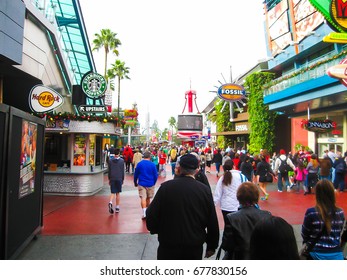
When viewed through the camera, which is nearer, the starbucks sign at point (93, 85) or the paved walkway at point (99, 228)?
the paved walkway at point (99, 228)

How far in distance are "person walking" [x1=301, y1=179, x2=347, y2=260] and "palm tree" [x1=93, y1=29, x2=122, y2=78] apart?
3872cm

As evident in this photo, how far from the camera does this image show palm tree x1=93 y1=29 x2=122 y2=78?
3891 centimetres

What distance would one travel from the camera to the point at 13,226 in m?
4.96

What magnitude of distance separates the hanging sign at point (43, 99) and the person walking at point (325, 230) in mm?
8180

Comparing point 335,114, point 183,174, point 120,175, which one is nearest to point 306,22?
point 335,114

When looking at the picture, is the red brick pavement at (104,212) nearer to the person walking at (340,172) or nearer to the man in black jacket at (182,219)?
the person walking at (340,172)

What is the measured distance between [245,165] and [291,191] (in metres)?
3.14

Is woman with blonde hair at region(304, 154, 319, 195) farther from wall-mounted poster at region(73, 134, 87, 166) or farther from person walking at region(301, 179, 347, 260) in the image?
person walking at region(301, 179, 347, 260)

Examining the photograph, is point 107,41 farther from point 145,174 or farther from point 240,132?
point 145,174

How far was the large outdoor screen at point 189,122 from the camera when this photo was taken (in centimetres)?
4541

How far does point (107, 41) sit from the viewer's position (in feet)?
129

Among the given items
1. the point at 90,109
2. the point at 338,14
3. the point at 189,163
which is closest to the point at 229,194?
the point at 189,163

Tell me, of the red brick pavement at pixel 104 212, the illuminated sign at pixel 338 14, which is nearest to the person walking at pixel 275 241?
the red brick pavement at pixel 104 212

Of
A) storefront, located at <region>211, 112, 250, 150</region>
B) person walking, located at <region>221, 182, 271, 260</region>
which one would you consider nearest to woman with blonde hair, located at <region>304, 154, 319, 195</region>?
person walking, located at <region>221, 182, 271, 260</region>
